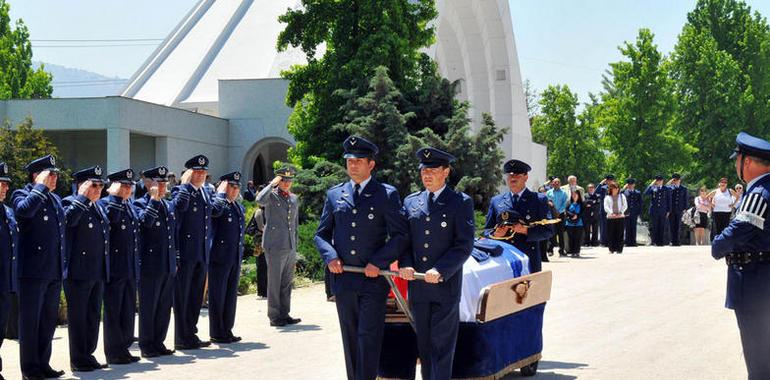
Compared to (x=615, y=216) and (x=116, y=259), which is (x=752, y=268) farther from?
(x=615, y=216)

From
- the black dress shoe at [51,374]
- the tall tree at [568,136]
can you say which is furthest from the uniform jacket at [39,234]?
the tall tree at [568,136]

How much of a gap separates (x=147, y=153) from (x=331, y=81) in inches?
483

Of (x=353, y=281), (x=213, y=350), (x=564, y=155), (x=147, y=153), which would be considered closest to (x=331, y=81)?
(x=147, y=153)

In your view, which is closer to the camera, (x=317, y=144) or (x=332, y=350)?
(x=332, y=350)

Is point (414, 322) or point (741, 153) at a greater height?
A: point (741, 153)

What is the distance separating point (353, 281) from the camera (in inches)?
304

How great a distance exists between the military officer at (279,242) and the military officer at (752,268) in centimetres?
706

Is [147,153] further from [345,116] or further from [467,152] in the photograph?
[467,152]

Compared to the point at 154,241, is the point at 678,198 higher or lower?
higher

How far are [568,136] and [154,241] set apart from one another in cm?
4845

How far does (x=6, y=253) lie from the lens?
909 centimetres

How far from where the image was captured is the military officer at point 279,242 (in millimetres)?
13422

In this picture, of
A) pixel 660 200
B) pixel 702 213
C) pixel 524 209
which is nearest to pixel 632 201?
pixel 660 200

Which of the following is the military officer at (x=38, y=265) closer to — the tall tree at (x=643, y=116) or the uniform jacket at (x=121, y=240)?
the uniform jacket at (x=121, y=240)
